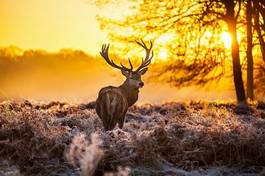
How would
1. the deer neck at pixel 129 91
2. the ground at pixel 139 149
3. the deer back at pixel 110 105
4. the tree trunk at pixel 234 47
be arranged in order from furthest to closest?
1. the tree trunk at pixel 234 47
2. the deer neck at pixel 129 91
3. the deer back at pixel 110 105
4. the ground at pixel 139 149

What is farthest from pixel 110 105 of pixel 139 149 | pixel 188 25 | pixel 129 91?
pixel 188 25

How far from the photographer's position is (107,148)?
25.8 ft

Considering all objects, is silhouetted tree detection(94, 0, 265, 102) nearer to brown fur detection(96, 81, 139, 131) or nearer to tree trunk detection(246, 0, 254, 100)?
tree trunk detection(246, 0, 254, 100)

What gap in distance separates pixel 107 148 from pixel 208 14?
1466 centimetres

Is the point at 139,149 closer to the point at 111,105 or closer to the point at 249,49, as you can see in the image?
the point at 111,105

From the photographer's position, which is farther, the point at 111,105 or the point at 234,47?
the point at 234,47

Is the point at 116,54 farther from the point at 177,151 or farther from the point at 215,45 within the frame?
the point at 177,151

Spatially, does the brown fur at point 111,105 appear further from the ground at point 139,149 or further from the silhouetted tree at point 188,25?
the silhouetted tree at point 188,25

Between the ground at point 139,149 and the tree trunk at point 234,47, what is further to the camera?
the tree trunk at point 234,47

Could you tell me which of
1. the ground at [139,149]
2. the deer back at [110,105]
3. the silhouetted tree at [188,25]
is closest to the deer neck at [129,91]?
the deer back at [110,105]

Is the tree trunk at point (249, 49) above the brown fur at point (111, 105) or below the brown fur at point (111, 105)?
above

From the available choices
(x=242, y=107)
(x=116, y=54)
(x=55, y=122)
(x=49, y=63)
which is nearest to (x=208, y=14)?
(x=116, y=54)

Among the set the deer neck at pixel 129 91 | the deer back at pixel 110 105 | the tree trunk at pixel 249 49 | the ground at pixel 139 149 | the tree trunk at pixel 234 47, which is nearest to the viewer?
the ground at pixel 139 149

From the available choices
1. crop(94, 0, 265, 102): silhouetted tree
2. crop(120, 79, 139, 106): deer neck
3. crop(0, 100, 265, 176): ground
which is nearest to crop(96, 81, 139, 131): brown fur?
crop(120, 79, 139, 106): deer neck
